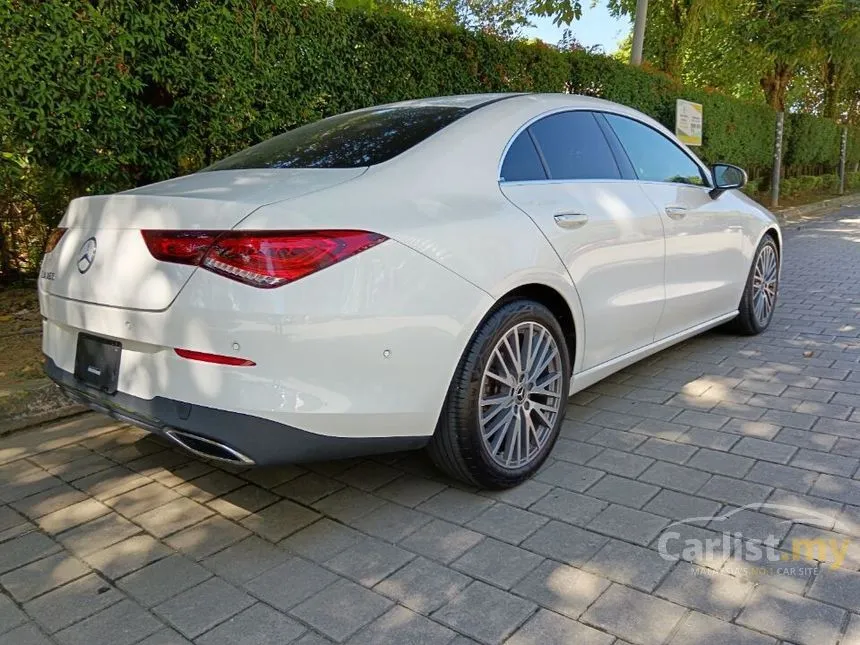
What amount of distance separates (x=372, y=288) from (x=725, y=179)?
125 inches

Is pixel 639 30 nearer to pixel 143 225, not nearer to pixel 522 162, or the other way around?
pixel 522 162

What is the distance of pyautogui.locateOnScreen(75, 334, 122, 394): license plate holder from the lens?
8.16 ft

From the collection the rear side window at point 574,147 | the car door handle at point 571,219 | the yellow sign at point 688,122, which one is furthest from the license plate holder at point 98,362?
the yellow sign at point 688,122

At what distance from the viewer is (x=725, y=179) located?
4480mm

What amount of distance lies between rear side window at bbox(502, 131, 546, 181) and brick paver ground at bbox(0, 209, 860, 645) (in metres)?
1.32

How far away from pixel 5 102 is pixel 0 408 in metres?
1.78

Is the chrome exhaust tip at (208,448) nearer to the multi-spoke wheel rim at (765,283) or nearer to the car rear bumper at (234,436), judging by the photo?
the car rear bumper at (234,436)

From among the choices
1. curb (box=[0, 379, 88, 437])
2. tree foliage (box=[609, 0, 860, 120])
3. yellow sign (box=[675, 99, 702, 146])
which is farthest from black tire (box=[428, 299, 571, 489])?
tree foliage (box=[609, 0, 860, 120])

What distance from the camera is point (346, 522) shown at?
8.90 feet

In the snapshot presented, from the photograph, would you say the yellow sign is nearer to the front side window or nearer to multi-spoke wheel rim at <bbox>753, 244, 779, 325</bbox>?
multi-spoke wheel rim at <bbox>753, 244, 779, 325</bbox>

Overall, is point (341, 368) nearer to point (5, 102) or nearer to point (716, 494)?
point (716, 494)

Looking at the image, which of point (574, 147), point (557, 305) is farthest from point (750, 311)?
point (557, 305)

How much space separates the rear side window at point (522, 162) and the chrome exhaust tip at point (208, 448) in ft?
5.16

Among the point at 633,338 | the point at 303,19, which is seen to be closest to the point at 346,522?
the point at 633,338
